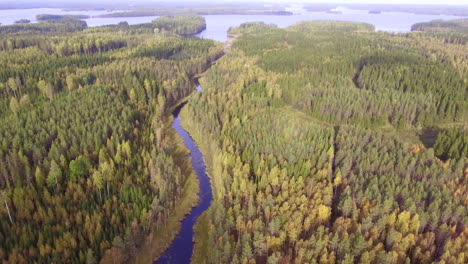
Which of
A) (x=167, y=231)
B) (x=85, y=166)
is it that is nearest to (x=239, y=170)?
(x=167, y=231)

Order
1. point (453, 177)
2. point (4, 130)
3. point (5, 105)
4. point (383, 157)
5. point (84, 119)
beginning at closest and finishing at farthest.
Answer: point (453, 177) < point (383, 157) < point (4, 130) < point (84, 119) < point (5, 105)

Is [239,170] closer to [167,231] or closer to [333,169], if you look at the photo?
[167,231]

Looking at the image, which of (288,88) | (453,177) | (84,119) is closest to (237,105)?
(288,88)

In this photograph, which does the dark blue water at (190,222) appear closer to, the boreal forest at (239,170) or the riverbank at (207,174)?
the riverbank at (207,174)

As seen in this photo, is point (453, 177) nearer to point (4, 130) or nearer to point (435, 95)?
point (435, 95)

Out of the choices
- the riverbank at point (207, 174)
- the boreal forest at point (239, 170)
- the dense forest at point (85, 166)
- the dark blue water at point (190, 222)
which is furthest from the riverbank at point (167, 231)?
the riverbank at point (207, 174)

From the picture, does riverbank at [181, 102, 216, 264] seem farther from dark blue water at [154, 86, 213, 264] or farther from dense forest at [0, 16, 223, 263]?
dense forest at [0, 16, 223, 263]
